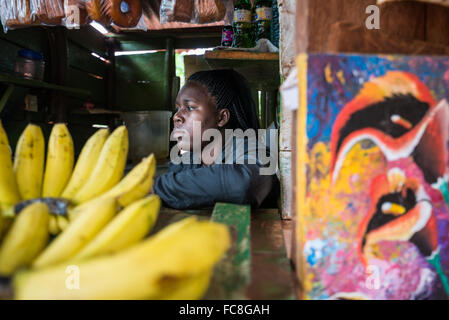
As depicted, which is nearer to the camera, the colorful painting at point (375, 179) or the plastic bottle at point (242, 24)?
the colorful painting at point (375, 179)

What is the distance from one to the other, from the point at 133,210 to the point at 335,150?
45cm

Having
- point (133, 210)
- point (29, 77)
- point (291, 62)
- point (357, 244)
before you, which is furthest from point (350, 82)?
point (29, 77)

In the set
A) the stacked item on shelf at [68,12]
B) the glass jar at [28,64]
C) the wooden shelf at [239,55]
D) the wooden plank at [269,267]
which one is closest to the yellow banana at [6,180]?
the wooden plank at [269,267]

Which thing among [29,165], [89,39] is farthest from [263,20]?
[89,39]

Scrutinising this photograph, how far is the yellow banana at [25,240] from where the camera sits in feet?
1.98

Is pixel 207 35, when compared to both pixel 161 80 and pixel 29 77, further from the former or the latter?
pixel 29 77

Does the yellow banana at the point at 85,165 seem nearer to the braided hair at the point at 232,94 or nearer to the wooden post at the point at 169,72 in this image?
the braided hair at the point at 232,94

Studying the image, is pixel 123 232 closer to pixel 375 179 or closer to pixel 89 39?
pixel 375 179

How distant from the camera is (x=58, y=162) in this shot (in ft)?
3.35

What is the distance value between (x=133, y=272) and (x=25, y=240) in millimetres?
301

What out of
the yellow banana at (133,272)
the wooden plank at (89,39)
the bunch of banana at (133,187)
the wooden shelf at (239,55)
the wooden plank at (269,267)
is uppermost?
the wooden plank at (89,39)

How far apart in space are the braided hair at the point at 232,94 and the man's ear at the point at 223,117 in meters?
0.02

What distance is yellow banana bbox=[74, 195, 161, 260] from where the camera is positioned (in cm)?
60

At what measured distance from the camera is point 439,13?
88 cm
